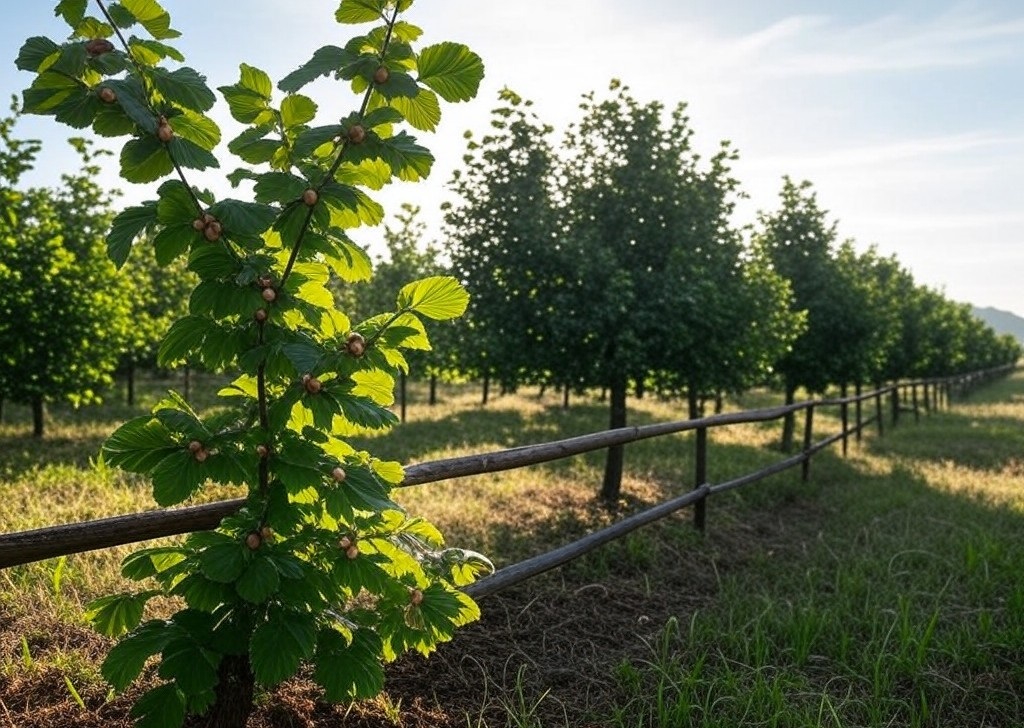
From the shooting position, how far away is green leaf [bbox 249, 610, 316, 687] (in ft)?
7.06

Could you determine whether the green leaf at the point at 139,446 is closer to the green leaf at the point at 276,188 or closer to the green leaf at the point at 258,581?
the green leaf at the point at 258,581

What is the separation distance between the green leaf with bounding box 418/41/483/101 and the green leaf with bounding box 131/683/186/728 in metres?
2.08

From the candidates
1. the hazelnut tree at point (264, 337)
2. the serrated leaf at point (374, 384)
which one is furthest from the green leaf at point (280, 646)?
the serrated leaf at point (374, 384)

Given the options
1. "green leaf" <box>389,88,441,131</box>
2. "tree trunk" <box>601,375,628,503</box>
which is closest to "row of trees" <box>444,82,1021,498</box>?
"tree trunk" <box>601,375,628,503</box>

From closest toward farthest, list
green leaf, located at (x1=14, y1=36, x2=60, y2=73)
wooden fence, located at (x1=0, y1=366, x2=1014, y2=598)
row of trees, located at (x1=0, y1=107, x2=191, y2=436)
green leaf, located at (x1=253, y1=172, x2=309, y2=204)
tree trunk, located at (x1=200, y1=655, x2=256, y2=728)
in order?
green leaf, located at (x1=14, y1=36, x2=60, y2=73) < green leaf, located at (x1=253, y1=172, x2=309, y2=204) < wooden fence, located at (x1=0, y1=366, x2=1014, y2=598) < tree trunk, located at (x1=200, y1=655, x2=256, y2=728) < row of trees, located at (x1=0, y1=107, x2=191, y2=436)

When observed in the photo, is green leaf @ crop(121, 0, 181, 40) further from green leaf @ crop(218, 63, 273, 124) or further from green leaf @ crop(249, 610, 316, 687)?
green leaf @ crop(249, 610, 316, 687)

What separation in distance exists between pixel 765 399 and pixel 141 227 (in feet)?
125

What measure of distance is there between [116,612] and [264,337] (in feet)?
3.50

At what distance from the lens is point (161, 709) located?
2215 mm

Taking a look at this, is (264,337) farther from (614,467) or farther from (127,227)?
(614,467)

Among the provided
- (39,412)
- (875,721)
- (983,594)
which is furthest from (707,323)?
(39,412)

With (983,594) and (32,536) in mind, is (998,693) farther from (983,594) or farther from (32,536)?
(32,536)

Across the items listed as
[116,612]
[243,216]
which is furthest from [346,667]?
[243,216]

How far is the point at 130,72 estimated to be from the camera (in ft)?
7.13
